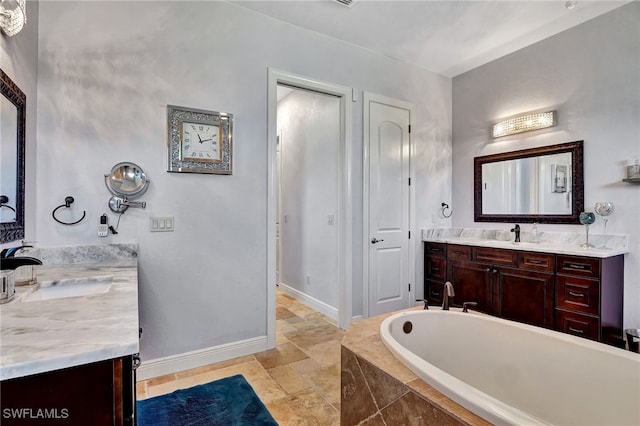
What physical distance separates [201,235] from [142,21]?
1589mm

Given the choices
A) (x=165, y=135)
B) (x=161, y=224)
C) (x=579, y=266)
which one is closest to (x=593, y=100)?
(x=579, y=266)

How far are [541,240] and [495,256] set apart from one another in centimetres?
54

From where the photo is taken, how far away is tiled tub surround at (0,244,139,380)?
724 mm

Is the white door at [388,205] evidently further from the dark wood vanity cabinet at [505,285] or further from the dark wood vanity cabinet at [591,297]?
the dark wood vanity cabinet at [591,297]

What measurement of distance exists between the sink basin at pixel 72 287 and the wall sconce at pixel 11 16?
1154mm

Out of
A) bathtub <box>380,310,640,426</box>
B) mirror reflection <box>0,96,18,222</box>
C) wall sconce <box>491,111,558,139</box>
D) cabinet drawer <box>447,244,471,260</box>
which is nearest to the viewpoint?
bathtub <box>380,310,640,426</box>

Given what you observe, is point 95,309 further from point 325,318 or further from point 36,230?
point 325,318

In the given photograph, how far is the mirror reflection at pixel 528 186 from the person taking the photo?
3.02 meters

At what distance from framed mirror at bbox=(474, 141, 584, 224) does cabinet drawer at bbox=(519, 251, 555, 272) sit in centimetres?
56

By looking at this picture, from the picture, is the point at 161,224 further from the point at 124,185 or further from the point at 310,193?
the point at 310,193

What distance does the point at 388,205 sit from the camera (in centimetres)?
348

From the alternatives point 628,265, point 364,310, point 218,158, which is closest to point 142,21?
point 218,158

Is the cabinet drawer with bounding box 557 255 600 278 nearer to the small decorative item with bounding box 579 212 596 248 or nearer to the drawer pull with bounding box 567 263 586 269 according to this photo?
the drawer pull with bounding box 567 263 586 269

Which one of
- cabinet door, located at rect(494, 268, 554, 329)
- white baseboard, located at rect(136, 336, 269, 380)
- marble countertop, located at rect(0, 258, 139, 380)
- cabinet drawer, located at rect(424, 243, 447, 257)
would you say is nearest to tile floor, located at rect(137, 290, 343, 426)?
white baseboard, located at rect(136, 336, 269, 380)
